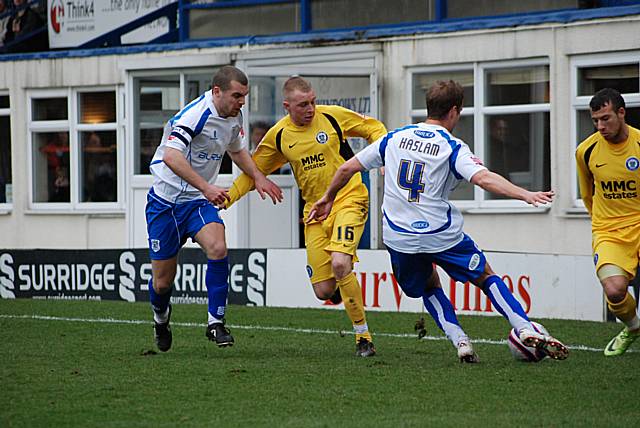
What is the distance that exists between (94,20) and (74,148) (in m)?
2.36

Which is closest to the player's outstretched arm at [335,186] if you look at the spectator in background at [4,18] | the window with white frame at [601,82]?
the window with white frame at [601,82]

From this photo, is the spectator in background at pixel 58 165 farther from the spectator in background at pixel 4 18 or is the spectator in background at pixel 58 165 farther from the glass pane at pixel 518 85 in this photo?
the glass pane at pixel 518 85

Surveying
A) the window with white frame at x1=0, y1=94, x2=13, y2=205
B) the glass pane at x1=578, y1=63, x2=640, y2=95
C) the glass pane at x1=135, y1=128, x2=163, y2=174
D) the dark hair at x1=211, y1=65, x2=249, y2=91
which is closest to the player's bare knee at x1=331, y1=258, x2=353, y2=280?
the dark hair at x1=211, y1=65, x2=249, y2=91

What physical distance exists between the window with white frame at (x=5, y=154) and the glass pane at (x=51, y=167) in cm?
68

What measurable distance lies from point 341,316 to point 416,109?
5618mm

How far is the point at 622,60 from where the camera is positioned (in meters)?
16.5

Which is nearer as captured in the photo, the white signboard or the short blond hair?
the short blond hair

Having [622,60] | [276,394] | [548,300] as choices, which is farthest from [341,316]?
[276,394]

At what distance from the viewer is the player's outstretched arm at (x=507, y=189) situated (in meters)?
7.86

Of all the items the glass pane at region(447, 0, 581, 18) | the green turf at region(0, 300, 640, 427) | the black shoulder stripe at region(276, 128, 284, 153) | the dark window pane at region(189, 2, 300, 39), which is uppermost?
the dark window pane at region(189, 2, 300, 39)

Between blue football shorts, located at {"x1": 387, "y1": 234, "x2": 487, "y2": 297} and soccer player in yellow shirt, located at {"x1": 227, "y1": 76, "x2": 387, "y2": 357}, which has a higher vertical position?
soccer player in yellow shirt, located at {"x1": 227, "y1": 76, "x2": 387, "y2": 357}

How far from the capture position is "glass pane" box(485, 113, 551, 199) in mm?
17922

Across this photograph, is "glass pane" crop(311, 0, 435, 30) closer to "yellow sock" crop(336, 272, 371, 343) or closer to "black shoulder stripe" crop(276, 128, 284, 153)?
"black shoulder stripe" crop(276, 128, 284, 153)

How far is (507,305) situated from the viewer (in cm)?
889
